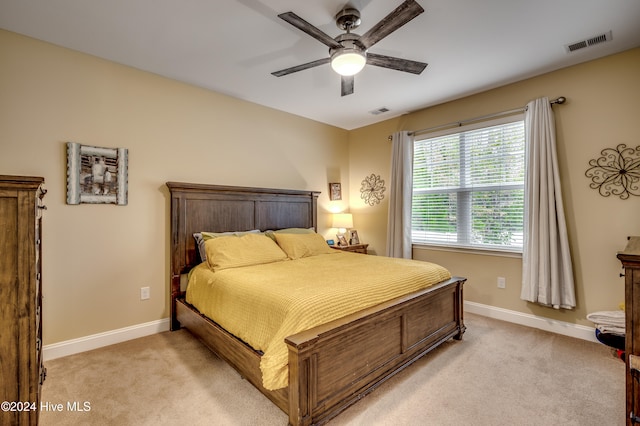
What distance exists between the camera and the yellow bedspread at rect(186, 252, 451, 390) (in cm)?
168

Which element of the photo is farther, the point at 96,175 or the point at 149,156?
the point at 149,156

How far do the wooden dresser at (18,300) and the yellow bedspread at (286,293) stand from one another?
1.04 meters

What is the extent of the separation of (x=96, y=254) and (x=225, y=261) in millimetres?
1167

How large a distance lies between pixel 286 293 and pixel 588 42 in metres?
3.20

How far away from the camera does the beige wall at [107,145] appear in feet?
7.90

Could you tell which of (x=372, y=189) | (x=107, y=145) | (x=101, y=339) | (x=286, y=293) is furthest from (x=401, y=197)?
(x=101, y=339)

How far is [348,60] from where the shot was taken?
2104 millimetres

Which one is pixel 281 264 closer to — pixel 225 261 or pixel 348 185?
pixel 225 261

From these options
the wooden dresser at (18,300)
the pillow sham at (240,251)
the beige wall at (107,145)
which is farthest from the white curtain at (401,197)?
the wooden dresser at (18,300)

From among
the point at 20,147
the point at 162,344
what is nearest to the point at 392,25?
the point at 20,147

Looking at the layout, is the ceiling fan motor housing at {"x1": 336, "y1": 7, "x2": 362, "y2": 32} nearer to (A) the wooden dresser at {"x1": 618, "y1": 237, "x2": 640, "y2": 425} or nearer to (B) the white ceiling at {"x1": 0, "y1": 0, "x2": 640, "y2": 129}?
(B) the white ceiling at {"x1": 0, "y1": 0, "x2": 640, "y2": 129}

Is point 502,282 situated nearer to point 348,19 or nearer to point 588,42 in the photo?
point 588,42

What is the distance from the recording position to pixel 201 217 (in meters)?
3.27

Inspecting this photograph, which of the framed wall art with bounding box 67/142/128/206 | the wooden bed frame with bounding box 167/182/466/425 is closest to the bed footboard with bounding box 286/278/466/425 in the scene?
the wooden bed frame with bounding box 167/182/466/425
